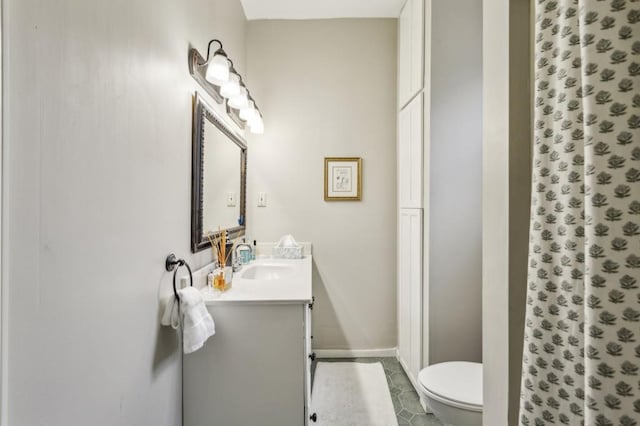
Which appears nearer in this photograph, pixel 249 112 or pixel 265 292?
pixel 265 292

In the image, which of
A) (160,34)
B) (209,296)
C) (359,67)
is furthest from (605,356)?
(359,67)

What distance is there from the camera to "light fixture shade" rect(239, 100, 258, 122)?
6.73 feet

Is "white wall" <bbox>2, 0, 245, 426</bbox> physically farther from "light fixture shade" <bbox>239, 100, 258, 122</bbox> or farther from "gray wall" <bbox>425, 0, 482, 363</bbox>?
"gray wall" <bbox>425, 0, 482, 363</bbox>

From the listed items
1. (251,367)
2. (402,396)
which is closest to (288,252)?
(251,367)

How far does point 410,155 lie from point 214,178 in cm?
140

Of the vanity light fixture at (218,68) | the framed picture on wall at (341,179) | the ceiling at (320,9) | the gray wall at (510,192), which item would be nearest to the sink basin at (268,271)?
the framed picture on wall at (341,179)

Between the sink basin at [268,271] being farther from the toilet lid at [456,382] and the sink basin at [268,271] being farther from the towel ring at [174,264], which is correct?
the toilet lid at [456,382]

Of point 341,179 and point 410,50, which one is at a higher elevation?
point 410,50

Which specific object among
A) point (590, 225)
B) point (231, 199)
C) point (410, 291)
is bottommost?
point (410, 291)

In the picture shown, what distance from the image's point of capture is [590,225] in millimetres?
486

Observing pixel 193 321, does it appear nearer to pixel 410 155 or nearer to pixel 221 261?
pixel 221 261

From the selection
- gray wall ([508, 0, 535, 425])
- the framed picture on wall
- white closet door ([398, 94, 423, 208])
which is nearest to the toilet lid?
gray wall ([508, 0, 535, 425])

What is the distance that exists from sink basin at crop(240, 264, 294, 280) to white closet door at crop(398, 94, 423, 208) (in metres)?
1.02

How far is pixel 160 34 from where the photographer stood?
45.6 inches
